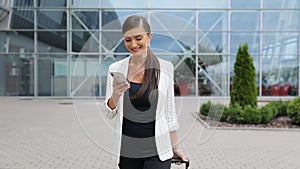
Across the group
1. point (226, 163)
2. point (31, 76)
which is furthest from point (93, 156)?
point (31, 76)

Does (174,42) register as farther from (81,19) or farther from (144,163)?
(81,19)

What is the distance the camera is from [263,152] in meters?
5.54

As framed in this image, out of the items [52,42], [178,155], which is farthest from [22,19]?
[178,155]

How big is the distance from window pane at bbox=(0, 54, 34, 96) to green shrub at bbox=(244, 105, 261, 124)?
13.4 m

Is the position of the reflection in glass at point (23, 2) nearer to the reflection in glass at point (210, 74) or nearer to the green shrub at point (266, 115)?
the green shrub at point (266, 115)

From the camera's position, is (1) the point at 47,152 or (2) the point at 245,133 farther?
(2) the point at 245,133

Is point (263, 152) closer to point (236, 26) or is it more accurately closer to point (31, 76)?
point (236, 26)

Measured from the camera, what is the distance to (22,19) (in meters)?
17.4

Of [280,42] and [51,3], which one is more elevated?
[51,3]

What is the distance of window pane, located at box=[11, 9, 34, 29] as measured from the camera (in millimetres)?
17203

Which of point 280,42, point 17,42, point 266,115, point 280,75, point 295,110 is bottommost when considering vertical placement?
point 266,115

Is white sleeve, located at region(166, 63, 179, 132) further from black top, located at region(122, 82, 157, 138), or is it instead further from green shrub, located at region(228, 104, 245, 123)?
green shrub, located at region(228, 104, 245, 123)

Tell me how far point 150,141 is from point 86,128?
1.29ft

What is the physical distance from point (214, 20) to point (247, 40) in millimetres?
2323
